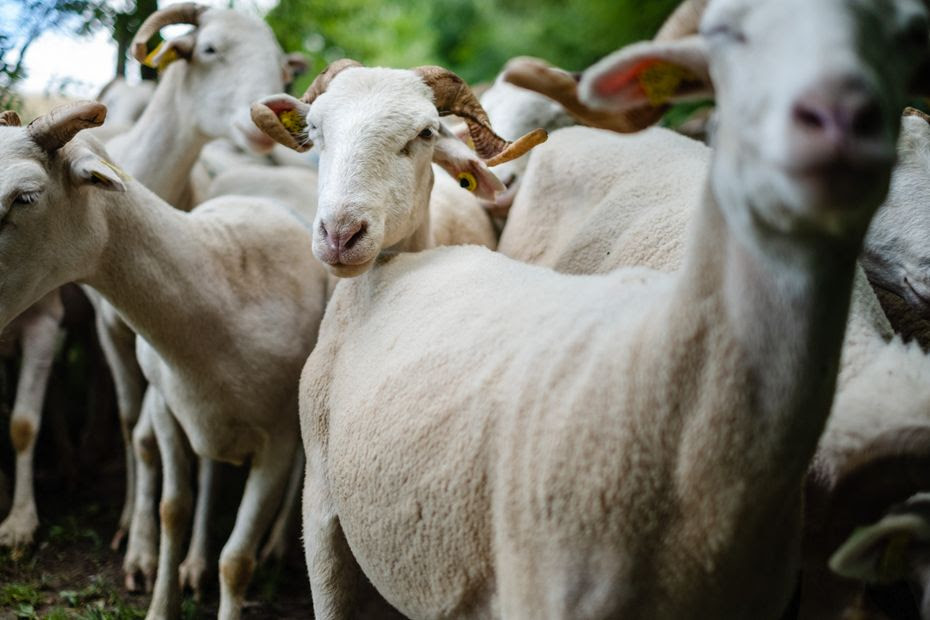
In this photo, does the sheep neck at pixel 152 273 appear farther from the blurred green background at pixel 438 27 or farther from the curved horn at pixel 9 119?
the blurred green background at pixel 438 27

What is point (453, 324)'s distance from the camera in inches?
98.1

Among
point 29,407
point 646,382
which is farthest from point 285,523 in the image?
point 646,382

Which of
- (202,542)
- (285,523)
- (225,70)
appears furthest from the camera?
(225,70)

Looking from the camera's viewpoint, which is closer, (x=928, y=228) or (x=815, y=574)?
(x=815, y=574)

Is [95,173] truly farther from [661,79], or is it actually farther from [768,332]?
[768,332]

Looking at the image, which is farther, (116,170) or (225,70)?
(225,70)

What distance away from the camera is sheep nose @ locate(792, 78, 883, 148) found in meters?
1.34

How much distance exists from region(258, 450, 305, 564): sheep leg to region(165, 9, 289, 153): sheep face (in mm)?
1861

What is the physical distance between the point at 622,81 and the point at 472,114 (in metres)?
1.55

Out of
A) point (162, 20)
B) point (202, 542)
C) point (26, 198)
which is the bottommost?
point (202, 542)

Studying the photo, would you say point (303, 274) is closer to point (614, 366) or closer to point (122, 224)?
point (122, 224)

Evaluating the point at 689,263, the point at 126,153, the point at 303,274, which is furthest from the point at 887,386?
the point at 126,153

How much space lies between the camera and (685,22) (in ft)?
14.4

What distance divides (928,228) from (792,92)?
2183 millimetres
